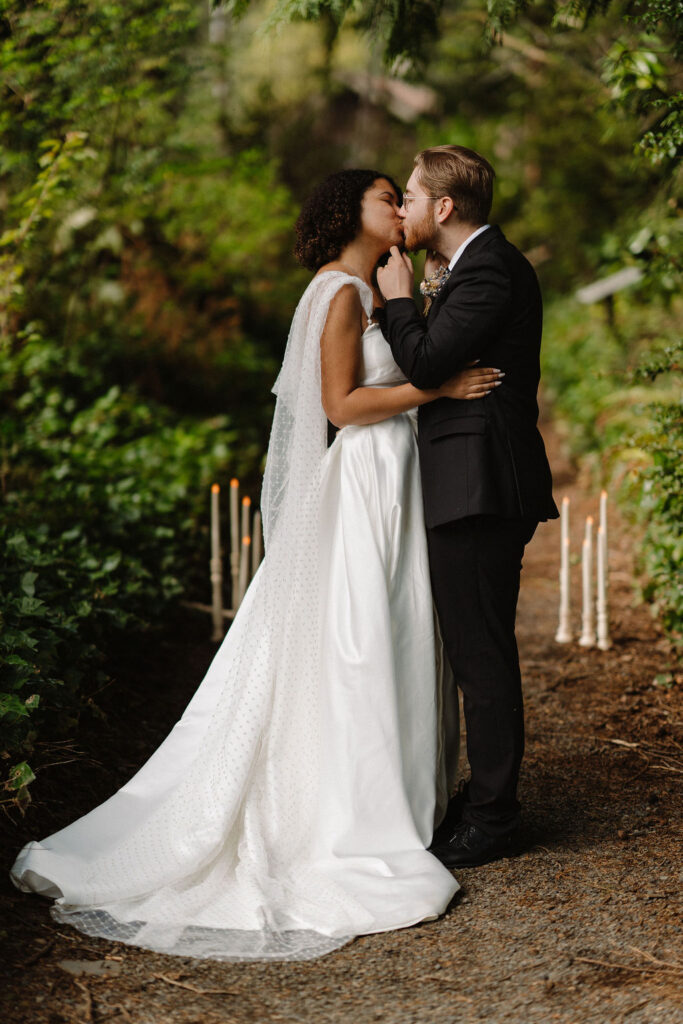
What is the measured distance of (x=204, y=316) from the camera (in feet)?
32.5

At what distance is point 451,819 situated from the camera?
3.30 m

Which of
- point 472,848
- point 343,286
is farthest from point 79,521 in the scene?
point 472,848

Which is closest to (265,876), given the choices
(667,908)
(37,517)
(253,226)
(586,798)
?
(667,908)

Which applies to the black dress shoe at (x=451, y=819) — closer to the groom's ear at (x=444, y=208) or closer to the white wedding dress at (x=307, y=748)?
the white wedding dress at (x=307, y=748)

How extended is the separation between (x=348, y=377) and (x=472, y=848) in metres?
1.51

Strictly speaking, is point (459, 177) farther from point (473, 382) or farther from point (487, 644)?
point (487, 644)

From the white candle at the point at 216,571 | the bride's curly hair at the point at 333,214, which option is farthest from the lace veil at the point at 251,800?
the white candle at the point at 216,571

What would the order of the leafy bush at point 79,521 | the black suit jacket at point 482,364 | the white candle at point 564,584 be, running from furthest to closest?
the white candle at point 564,584 → the leafy bush at point 79,521 → the black suit jacket at point 482,364

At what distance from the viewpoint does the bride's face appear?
10.4ft

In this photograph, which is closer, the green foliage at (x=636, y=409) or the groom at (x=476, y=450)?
the groom at (x=476, y=450)

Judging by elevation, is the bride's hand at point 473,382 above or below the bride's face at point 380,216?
below

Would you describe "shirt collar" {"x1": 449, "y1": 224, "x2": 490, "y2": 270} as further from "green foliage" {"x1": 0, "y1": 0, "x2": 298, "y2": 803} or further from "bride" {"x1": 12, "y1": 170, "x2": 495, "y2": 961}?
"green foliage" {"x1": 0, "y1": 0, "x2": 298, "y2": 803}

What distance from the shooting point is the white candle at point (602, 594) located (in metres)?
5.21

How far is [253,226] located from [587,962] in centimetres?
1024
